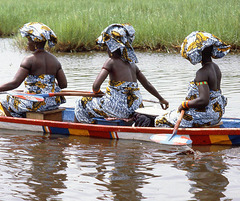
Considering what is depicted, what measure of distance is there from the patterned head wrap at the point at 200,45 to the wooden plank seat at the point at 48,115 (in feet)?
7.27

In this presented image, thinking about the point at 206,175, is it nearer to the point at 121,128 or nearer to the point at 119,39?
the point at 121,128

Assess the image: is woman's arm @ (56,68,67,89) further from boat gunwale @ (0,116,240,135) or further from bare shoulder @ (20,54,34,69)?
boat gunwale @ (0,116,240,135)

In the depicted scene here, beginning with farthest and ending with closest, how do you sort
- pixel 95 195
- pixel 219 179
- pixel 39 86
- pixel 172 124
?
1. pixel 39 86
2. pixel 172 124
3. pixel 219 179
4. pixel 95 195

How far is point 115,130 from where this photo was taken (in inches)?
259

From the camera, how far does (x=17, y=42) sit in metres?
17.1

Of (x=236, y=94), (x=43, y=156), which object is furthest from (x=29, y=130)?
(x=236, y=94)

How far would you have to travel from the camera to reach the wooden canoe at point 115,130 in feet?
20.0

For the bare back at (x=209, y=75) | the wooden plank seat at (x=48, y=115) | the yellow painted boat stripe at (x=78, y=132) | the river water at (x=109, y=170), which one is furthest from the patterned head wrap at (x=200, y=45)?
the wooden plank seat at (x=48, y=115)

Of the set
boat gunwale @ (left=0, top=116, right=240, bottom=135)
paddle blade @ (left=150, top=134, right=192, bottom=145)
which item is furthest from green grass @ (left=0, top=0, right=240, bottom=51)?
paddle blade @ (left=150, top=134, right=192, bottom=145)

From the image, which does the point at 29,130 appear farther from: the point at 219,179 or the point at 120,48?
the point at 219,179

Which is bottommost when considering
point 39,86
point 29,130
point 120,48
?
point 29,130

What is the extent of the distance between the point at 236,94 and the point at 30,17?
13733 millimetres

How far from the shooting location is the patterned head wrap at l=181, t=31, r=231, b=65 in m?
5.82

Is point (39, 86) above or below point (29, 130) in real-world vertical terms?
above
